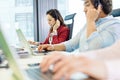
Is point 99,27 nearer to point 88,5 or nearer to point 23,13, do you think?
point 88,5

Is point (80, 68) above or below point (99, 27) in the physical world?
above

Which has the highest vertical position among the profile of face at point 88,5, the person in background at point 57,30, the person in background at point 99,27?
the profile of face at point 88,5

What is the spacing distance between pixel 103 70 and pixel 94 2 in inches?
55.0

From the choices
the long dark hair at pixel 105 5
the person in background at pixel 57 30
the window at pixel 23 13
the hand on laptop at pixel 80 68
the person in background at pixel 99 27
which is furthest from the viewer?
the window at pixel 23 13

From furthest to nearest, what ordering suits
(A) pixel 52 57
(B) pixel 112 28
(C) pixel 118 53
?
(B) pixel 112 28 → (C) pixel 118 53 → (A) pixel 52 57

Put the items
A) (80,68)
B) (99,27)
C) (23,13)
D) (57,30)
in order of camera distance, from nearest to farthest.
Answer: (80,68), (99,27), (57,30), (23,13)

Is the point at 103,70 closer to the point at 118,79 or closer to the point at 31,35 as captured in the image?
the point at 118,79

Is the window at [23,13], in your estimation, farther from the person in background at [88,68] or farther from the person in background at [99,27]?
the person in background at [88,68]

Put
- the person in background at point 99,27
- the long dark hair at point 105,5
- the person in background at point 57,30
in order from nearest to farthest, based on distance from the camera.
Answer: the person in background at point 99,27, the long dark hair at point 105,5, the person in background at point 57,30

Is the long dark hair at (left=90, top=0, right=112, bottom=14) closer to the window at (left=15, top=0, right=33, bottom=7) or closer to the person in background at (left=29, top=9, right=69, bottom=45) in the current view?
the person in background at (left=29, top=9, right=69, bottom=45)

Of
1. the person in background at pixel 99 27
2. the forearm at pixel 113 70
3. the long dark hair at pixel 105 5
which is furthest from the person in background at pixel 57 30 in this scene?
the forearm at pixel 113 70

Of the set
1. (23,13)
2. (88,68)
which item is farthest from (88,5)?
(23,13)

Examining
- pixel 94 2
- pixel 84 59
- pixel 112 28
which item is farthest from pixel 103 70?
pixel 94 2

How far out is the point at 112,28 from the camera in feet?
5.41
